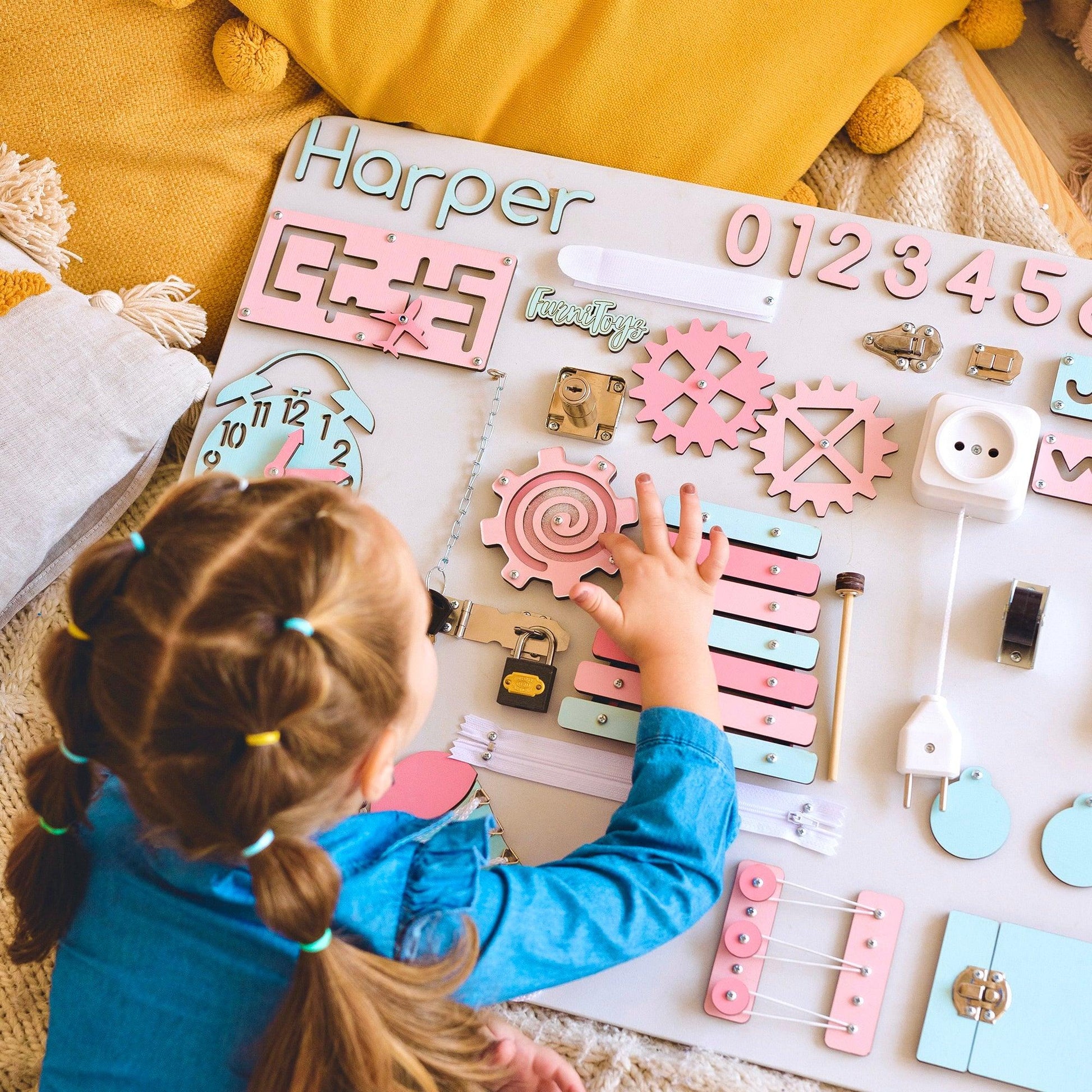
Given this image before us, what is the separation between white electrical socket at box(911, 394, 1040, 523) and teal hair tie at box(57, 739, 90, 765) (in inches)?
26.6

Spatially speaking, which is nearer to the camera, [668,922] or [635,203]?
[668,922]

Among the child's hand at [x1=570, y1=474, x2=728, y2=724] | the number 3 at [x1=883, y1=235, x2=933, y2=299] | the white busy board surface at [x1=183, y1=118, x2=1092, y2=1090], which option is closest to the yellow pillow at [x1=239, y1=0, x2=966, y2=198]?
the white busy board surface at [x1=183, y1=118, x2=1092, y2=1090]

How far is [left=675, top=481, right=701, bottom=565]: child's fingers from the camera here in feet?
2.98

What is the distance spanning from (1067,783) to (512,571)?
487 mm

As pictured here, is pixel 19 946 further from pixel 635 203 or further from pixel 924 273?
pixel 924 273

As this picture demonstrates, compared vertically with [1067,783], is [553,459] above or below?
above

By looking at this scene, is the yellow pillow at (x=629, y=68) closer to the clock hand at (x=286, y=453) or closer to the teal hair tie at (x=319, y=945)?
the clock hand at (x=286, y=453)

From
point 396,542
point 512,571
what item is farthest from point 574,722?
point 396,542

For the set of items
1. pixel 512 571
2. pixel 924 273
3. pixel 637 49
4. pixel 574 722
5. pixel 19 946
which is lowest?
pixel 19 946

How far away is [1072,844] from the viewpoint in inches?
33.8

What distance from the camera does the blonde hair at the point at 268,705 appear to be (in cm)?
63

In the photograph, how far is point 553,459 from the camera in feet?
3.22

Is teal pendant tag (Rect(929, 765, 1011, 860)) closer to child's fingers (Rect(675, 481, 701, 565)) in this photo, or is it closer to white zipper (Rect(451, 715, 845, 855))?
white zipper (Rect(451, 715, 845, 855))

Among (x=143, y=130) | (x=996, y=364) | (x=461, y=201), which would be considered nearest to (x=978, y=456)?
(x=996, y=364)
